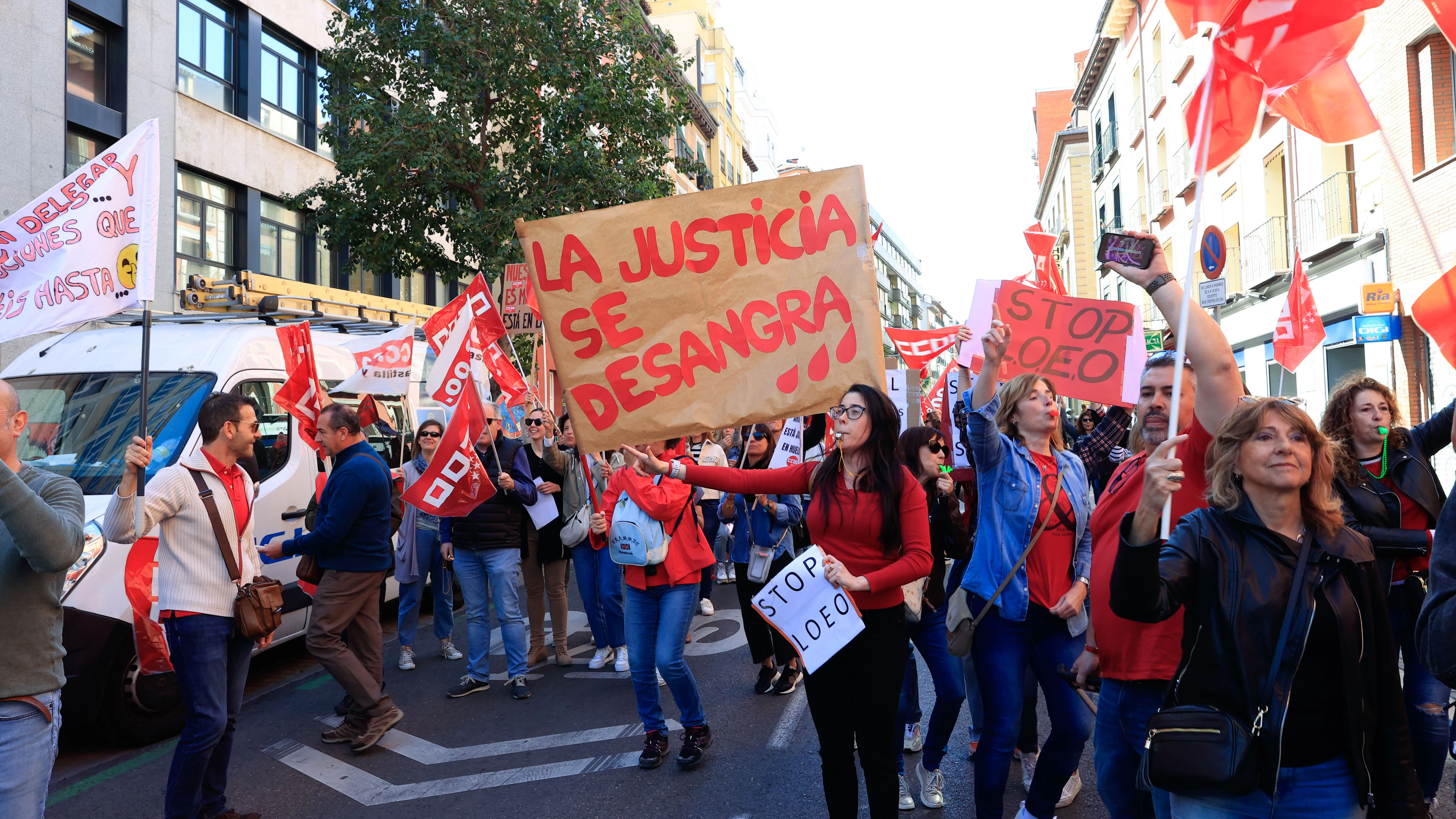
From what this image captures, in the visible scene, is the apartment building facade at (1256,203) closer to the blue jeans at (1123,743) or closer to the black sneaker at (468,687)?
the blue jeans at (1123,743)

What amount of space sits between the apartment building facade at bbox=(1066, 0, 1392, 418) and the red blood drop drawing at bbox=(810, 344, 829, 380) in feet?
7.91

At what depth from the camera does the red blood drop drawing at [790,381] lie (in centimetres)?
411

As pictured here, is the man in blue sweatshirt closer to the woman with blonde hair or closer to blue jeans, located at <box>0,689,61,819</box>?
blue jeans, located at <box>0,689,61,819</box>

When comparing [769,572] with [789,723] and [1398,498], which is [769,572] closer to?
[789,723]

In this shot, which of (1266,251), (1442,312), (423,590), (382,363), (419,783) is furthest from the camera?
(1266,251)

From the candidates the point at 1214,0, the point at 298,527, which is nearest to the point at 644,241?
the point at 1214,0

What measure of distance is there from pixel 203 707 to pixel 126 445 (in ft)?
9.20

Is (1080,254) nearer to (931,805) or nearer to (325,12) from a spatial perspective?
(325,12)

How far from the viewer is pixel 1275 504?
247cm

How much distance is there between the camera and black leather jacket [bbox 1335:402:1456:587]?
4035 millimetres

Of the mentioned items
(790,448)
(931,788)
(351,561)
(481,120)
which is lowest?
(931,788)

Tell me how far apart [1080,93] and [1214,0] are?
3999 cm

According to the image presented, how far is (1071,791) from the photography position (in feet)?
14.9

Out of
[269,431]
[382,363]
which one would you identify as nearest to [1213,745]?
[269,431]
